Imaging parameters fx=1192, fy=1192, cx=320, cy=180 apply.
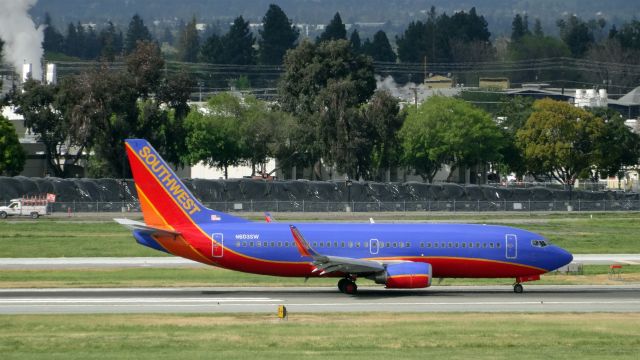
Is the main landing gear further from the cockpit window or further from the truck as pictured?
the truck

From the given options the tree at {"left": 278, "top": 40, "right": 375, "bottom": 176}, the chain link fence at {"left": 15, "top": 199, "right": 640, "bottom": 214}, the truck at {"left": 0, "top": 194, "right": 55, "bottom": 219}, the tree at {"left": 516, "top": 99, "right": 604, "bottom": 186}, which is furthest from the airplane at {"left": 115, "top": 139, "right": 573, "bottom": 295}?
the tree at {"left": 516, "top": 99, "right": 604, "bottom": 186}

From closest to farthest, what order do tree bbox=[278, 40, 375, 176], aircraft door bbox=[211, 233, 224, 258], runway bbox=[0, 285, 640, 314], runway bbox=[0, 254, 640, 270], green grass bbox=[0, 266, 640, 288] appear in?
runway bbox=[0, 285, 640, 314], aircraft door bbox=[211, 233, 224, 258], green grass bbox=[0, 266, 640, 288], runway bbox=[0, 254, 640, 270], tree bbox=[278, 40, 375, 176]

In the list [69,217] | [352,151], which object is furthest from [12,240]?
[352,151]

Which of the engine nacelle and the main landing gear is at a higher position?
the engine nacelle

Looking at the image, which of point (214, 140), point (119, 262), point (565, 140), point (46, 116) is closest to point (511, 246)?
point (119, 262)

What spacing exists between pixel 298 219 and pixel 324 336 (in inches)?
2229

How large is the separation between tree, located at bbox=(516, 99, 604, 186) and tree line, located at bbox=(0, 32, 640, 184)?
155mm

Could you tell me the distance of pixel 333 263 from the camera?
46656mm

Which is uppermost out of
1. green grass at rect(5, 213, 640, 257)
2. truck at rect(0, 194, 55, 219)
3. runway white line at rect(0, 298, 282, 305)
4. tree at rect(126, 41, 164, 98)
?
tree at rect(126, 41, 164, 98)

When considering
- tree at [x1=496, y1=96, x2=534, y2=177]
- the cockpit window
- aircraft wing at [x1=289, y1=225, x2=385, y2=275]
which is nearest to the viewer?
aircraft wing at [x1=289, y1=225, x2=385, y2=275]

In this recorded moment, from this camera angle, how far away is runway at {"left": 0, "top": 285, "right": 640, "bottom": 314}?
43062mm

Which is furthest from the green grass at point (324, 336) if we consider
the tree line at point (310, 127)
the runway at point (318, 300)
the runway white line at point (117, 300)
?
the tree line at point (310, 127)

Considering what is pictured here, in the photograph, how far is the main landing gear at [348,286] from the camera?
47.9 meters

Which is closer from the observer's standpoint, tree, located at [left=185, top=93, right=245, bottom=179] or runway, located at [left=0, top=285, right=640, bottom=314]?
runway, located at [left=0, top=285, right=640, bottom=314]
